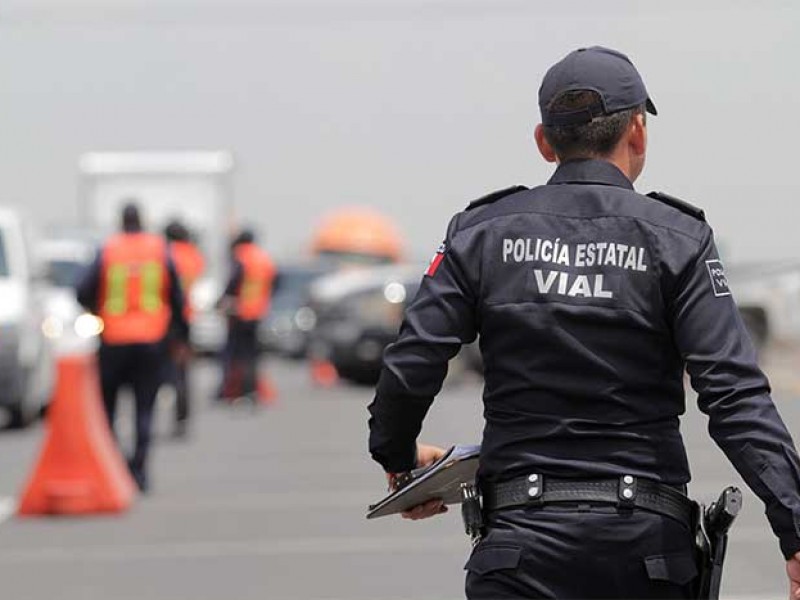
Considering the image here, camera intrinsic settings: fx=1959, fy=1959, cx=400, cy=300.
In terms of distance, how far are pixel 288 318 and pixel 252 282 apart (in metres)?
12.5

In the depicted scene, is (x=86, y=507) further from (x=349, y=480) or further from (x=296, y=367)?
(x=296, y=367)

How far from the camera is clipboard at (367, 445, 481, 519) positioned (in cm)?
389

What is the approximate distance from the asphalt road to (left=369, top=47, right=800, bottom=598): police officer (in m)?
1.87

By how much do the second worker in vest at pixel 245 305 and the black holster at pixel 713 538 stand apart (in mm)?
14331

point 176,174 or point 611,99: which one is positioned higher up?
point 611,99

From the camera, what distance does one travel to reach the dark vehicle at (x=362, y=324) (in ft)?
71.3

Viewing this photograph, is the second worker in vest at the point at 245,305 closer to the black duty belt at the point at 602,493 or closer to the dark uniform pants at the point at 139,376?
the dark uniform pants at the point at 139,376

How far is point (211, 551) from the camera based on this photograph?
31.1ft

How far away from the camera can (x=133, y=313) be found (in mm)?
11773

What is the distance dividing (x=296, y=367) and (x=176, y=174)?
3.57m

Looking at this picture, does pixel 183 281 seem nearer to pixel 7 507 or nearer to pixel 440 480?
pixel 7 507

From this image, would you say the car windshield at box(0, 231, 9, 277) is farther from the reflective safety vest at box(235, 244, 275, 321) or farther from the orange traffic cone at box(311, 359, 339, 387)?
the orange traffic cone at box(311, 359, 339, 387)

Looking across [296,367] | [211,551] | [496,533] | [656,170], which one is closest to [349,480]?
[211,551]

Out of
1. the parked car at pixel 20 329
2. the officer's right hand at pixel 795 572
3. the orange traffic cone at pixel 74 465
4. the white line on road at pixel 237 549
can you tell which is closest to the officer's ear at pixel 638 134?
the officer's right hand at pixel 795 572
